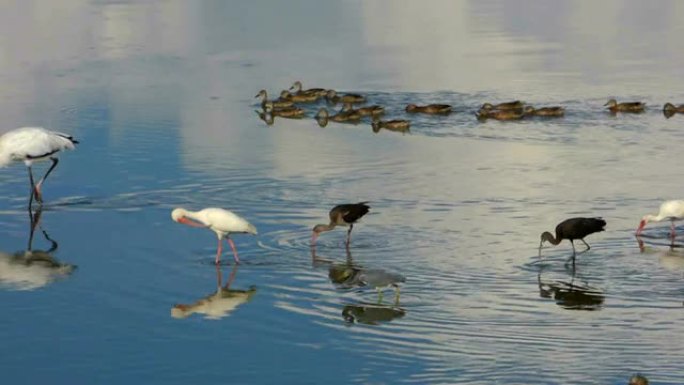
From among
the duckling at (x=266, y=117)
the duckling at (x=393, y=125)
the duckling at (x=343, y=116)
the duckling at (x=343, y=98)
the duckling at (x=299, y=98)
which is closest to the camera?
the duckling at (x=393, y=125)

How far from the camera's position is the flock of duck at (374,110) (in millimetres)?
27578

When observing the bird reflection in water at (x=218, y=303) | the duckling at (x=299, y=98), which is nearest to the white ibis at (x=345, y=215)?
the bird reflection in water at (x=218, y=303)

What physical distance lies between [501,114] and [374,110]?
2.31m

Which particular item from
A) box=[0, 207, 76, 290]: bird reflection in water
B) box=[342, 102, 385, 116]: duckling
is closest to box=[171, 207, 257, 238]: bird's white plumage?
box=[0, 207, 76, 290]: bird reflection in water

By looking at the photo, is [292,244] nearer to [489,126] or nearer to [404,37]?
[489,126]

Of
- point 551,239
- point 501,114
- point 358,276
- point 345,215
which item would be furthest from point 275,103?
point 358,276

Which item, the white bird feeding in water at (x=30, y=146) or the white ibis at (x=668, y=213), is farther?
the white bird feeding in water at (x=30, y=146)

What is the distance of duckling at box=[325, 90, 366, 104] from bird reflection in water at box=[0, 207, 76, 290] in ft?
37.9

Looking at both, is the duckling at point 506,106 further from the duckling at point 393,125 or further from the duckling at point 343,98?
the duckling at point 343,98

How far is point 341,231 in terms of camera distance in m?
18.9

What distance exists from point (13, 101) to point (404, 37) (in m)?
14.4

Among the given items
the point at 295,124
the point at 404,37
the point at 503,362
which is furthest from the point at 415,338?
the point at 404,37

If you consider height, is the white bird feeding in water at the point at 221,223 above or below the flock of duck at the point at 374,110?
below

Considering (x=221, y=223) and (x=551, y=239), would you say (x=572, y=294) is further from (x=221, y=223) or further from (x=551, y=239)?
(x=221, y=223)
